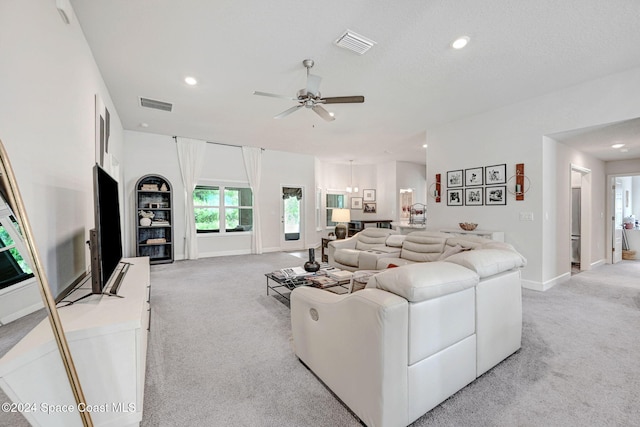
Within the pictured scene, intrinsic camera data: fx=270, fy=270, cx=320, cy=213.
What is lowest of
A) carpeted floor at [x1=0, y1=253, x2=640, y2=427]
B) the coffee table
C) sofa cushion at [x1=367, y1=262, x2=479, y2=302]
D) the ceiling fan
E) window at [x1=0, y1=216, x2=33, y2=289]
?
carpeted floor at [x1=0, y1=253, x2=640, y2=427]

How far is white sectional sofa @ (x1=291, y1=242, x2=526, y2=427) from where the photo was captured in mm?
1290

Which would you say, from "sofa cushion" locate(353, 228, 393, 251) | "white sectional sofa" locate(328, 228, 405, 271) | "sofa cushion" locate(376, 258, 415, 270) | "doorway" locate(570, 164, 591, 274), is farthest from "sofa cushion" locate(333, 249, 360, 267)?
"doorway" locate(570, 164, 591, 274)

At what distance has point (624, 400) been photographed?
5.39ft

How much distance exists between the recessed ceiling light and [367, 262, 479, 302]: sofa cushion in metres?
2.28

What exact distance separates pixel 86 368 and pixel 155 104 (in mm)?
4175

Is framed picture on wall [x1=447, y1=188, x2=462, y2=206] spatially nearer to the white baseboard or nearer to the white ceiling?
the white ceiling

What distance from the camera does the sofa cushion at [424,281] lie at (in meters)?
1.34

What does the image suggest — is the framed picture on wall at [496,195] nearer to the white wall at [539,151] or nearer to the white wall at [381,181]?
the white wall at [539,151]

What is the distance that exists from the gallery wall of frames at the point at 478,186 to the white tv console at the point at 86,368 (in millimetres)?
4872

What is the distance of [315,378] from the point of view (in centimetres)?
185

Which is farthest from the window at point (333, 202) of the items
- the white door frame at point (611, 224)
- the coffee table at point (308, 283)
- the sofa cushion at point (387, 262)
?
the white door frame at point (611, 224)

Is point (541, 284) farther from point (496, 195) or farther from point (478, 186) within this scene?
point (478, 186)

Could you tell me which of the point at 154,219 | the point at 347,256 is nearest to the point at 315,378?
the point at 347,256

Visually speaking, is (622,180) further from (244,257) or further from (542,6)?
(244,257)
